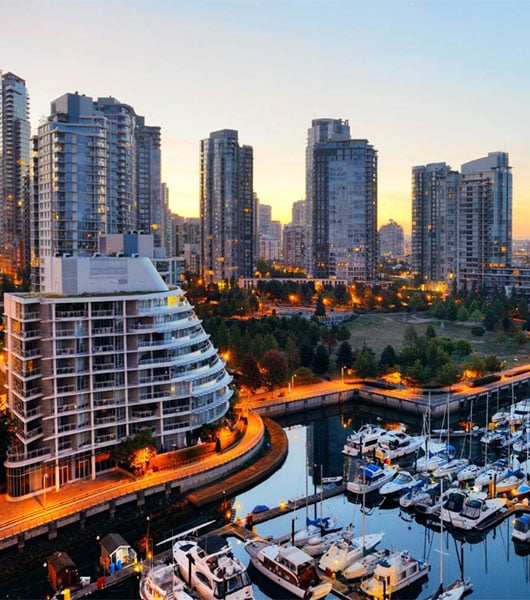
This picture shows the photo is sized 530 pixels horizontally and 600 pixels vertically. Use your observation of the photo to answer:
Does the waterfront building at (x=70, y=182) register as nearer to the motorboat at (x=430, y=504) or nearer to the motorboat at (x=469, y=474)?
the motorboat at (x=469, y=474)

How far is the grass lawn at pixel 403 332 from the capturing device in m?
74.4

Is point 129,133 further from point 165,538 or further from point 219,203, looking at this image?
point 165,538

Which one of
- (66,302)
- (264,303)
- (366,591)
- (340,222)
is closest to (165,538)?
(366,591)

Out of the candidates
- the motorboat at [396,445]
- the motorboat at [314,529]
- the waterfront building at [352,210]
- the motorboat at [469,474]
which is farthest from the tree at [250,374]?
the waterfront building at [352,210]

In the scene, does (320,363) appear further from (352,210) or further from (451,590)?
(352,210)

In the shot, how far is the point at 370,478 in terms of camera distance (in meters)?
37.2

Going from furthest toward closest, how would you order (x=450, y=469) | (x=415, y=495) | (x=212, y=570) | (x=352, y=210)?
(x=352, y=210), (x=450, y=469), (x=415, y=495), (x=212, y=570)

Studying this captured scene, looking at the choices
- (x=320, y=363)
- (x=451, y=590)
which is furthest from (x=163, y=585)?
(x=320, y=363)

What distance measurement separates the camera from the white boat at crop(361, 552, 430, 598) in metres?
25.5

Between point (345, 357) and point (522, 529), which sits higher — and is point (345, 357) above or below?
above

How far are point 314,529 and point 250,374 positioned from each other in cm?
2404

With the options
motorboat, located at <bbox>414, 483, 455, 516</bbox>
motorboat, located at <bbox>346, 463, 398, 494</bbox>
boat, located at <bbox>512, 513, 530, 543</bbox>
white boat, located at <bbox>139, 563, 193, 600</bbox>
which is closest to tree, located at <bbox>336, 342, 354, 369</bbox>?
motorboat, located at <bbox>346, 463, 398, 494</bbox>

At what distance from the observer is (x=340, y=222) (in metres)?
132

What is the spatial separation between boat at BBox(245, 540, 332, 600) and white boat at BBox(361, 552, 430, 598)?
177cm
